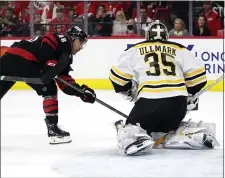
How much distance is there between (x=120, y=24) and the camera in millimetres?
8375

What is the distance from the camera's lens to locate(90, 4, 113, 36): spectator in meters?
8.27

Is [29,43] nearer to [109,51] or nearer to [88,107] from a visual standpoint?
[88,107]

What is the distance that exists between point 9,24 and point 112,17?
127 cm

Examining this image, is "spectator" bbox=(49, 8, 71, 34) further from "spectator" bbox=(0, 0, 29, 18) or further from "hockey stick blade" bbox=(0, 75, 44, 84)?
"hockey stick blade" bbox=(0, 75, 44, 84)

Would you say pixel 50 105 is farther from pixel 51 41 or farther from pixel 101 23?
pixel 101 23

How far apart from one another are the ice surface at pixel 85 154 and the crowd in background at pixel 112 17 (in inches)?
92.6

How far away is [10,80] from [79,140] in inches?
24.5

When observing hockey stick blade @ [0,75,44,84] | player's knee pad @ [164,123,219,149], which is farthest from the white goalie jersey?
hockey stick blade @ [0,75,44,84]

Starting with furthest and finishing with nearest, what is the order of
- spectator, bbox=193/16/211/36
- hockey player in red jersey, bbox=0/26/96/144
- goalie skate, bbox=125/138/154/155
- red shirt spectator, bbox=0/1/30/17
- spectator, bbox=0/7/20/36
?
red shirt spectator, bbox=0/1/30/17 → spectator, bbox=0/7/20/36 → spectator, bbox=193/16/211/36 → hockey player in red jersey, bbox=0/26/96/144 → goalie skate, bbox=125/138/154/155

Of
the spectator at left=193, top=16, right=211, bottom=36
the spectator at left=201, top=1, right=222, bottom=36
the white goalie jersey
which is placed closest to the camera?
the white goalie jersey

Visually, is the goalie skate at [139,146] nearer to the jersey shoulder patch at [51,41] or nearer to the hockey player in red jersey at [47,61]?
the hockey player in red jersey at [47,61]

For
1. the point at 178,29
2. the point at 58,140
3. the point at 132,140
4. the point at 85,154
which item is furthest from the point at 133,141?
the point at 178,29

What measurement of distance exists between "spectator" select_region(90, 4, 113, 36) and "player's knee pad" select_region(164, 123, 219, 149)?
13.8 ft

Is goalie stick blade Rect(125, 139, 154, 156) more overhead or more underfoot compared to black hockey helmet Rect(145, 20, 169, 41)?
more underfoot
